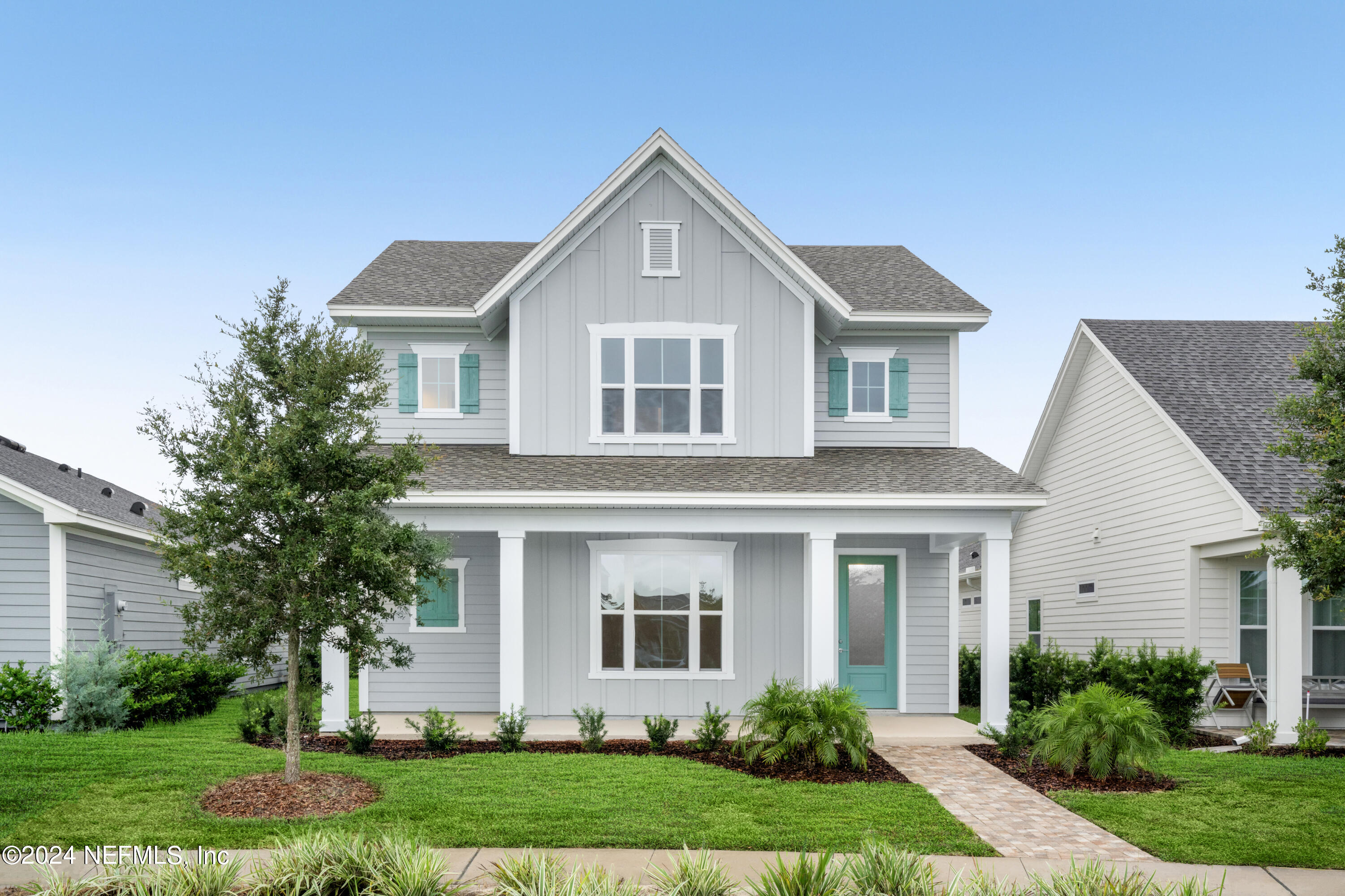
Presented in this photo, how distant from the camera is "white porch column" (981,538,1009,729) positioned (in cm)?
1237

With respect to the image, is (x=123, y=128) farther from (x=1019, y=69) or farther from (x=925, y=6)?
(x=1019, y=69)

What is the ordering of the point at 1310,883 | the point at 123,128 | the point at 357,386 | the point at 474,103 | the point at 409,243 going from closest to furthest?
the point at 1310,883 < the point at 357,386 < the point at 409,243 < the point at 123,128 < the point at 474,103

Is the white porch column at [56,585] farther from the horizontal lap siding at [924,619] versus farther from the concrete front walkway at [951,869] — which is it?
the horizontal lap siding at [924,619]

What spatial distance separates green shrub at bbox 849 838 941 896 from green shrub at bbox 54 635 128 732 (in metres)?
10.6

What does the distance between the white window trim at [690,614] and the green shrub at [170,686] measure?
459 centimetres

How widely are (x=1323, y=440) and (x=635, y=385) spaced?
8266 mm

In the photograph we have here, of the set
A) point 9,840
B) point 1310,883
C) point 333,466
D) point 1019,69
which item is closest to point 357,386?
point 333,466

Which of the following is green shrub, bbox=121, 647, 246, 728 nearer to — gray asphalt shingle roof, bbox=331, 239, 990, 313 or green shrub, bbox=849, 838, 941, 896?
gray asphalt shingle roof, bbox=331, 239, 990, 313

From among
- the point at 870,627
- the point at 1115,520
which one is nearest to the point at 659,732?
the point at 870,627

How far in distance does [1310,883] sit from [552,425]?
10.1 m

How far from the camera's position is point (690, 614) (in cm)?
1373

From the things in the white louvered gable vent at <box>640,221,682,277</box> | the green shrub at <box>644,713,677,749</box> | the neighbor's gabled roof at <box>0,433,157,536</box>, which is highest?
the white louvered gable vent at <box>640,221,682,277</box>

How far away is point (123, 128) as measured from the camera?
70.3 feet

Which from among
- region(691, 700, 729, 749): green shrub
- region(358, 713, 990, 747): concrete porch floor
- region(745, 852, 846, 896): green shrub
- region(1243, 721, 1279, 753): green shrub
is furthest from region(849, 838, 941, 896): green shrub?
region(1243, 721, 1279, 753): green shrub
